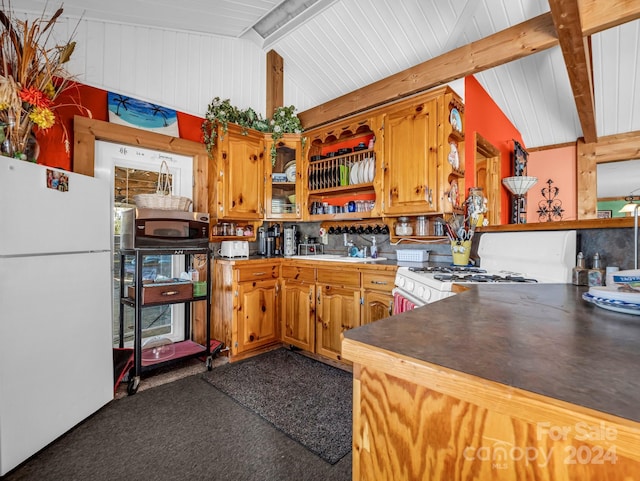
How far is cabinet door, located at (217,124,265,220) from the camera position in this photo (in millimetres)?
3076

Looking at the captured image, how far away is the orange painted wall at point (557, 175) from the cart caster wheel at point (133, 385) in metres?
5.46

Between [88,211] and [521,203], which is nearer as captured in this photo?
[88,211]

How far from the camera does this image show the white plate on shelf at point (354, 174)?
317 cm

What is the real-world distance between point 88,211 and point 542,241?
2688 millimetres

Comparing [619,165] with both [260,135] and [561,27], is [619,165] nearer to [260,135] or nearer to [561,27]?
[561,27]

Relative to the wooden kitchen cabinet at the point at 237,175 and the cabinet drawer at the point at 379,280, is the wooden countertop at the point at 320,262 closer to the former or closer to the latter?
the cabinet drawer at the point at 379,280

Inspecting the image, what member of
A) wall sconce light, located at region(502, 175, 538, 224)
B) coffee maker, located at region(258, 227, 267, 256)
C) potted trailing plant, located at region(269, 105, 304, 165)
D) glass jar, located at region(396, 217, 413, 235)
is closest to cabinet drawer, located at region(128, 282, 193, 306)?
coffee maker, located at region(258, 227, 267, 256)

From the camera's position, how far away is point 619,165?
4.93 metres

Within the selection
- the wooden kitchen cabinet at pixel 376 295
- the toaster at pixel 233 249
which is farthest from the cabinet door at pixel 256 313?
the wooden kitchen cabinet at pixel 376 295

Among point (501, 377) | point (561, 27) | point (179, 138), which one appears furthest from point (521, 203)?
point (501, 377)

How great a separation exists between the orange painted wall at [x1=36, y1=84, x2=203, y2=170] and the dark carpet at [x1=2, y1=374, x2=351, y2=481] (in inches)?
63.3

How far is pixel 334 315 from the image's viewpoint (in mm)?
2781

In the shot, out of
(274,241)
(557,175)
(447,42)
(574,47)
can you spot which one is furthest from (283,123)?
(557,175)

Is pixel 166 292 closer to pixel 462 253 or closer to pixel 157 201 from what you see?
pixel 157 201
